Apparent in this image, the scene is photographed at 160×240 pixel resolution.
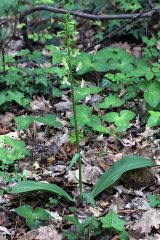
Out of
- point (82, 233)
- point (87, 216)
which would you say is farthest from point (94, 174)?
point (82, 233)

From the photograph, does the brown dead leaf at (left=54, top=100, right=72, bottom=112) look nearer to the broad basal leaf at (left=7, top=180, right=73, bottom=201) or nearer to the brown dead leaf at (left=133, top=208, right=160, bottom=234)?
the broad basal leaf at (left=7, top=180, right=73, bottom=201)

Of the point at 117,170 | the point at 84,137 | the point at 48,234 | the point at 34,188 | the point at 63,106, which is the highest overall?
the point at 63,106

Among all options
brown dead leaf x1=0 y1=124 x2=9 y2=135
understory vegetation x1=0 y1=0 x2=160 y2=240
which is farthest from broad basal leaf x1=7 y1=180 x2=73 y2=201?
brown dead leaf x1=0 y1=124 x2=9 y2=135

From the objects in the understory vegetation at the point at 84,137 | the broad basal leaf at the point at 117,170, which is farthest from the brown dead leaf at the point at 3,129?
the broad basal leaf at the point at 117,170

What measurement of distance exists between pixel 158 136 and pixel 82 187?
1005mm

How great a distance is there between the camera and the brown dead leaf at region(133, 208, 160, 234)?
332 cm

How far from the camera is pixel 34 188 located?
3.46 meters

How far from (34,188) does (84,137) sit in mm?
1137

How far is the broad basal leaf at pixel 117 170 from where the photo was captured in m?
3.62

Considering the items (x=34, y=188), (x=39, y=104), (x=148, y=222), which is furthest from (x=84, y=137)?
(x=148, y=222)

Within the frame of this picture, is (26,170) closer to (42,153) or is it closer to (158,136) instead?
(42,153)

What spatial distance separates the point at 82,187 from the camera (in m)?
3.83

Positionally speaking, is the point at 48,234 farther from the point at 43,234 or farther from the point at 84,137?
the point at 84,137

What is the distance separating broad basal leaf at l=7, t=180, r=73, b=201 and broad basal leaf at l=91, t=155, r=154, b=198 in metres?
0.25
